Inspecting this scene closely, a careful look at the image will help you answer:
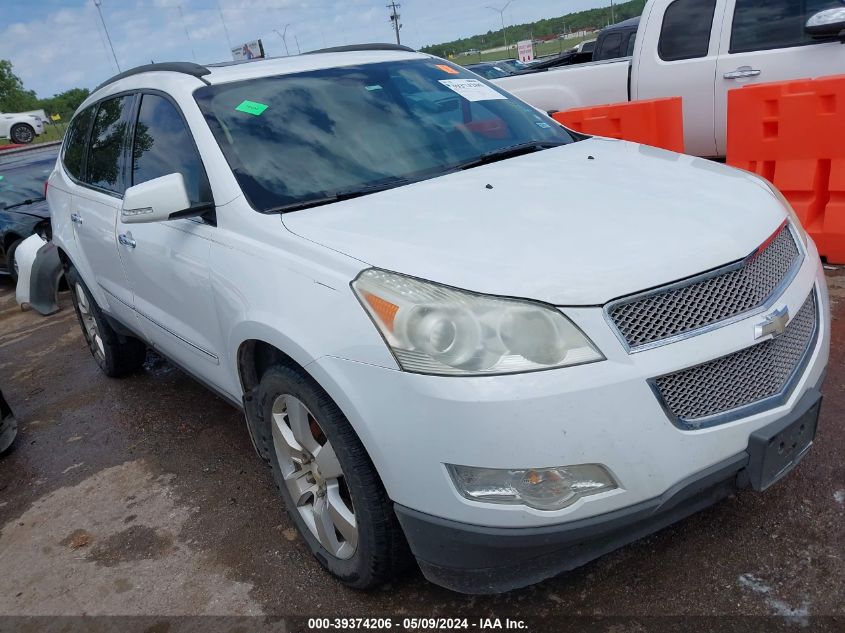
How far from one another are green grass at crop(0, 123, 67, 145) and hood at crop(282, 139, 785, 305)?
2343 cm

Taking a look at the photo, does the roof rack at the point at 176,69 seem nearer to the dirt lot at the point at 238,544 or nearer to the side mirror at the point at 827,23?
the dirt lot at the point at 238,544

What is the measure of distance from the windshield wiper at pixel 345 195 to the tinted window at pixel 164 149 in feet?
1.35

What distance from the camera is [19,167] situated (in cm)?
942

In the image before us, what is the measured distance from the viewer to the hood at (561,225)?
1976 millimetres

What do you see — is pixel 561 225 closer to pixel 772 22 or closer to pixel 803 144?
pixel 803 144

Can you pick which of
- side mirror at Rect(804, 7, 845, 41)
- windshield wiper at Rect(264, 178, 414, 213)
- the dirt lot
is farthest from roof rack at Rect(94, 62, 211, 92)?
side mirror at Rect(804, 7, 845, 41)

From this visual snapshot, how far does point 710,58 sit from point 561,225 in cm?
490

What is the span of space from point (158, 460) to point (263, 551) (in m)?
1.21

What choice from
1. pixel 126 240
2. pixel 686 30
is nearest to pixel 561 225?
pixel 126 240

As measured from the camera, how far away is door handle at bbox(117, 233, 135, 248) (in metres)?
3.47

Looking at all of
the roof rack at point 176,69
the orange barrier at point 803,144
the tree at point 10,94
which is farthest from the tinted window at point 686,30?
the tree at point 10,94

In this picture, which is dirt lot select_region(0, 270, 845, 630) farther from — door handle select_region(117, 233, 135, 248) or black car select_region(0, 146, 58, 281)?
black car select_region(0, 146, 58, 281)

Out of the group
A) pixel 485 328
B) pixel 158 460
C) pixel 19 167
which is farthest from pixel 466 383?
pixel 19 167

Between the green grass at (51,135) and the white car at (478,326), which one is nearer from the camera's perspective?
the white car at (478,326)
